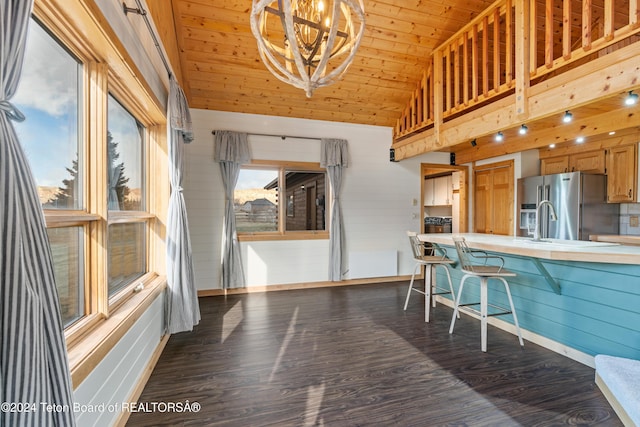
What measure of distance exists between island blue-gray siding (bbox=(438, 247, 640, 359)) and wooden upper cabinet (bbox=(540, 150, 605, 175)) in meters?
2.75

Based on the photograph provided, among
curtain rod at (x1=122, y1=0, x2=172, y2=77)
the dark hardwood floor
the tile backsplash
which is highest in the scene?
curtain rod at (x1=122, y1=0, x2=172, y2=77)

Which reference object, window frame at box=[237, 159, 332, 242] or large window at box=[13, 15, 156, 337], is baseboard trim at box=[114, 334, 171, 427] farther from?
window frame at box=[237, 159, 332, 242]

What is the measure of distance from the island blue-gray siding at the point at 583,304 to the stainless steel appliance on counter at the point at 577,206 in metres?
1.96

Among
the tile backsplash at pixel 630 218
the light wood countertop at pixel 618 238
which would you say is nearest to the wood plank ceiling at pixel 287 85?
the light wood countertop at pixel 618 238

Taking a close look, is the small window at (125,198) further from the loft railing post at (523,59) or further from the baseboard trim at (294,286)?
the loft railing post at (523,59)

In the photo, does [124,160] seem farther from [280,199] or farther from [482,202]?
[482,202]

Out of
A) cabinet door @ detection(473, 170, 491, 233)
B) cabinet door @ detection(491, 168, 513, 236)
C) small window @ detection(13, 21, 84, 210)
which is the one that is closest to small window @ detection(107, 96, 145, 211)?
small window @ detection(13, 21, 84, 210)

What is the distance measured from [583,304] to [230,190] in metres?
4.24

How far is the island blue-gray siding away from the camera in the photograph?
2023 mm

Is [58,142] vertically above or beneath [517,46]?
beneath

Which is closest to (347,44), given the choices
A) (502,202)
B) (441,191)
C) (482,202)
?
(502,202)

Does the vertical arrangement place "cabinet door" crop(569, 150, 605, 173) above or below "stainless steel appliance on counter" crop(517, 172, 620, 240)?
above

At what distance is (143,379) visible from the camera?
2.07m

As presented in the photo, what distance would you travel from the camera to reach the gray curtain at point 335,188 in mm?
4816
